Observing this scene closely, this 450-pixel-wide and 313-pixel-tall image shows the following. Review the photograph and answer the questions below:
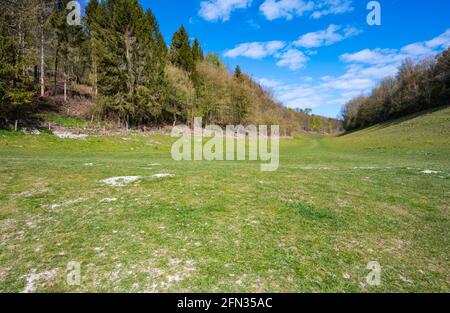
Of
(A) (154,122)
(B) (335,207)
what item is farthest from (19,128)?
(B) (335,207)

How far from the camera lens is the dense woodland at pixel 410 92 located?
211 feet

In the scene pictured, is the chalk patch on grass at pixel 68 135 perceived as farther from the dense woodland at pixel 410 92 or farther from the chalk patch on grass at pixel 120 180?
the dense woodland at pixel 410 92

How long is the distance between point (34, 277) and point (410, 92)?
93.1m

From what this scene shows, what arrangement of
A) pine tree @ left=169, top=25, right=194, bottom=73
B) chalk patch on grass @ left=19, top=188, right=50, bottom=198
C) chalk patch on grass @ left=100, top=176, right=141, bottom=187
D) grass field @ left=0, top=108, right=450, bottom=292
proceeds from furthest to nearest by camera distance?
pine tree @ left=169, top=25, right=194, bottom=73, chalk patch on grass @ left=100, top=176, right=141, bottom=187, chalk patch on grass @ left=19, top=188, right=50, bottom=198, grass field @ left=0, top=108, right=450, bottom=292

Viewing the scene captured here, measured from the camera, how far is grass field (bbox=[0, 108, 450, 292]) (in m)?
4.39

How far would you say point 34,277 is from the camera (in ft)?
14.3

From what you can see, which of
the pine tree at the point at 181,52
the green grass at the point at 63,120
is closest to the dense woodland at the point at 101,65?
the green grass at the point at 63,120

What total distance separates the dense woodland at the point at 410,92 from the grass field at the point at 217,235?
243 ft

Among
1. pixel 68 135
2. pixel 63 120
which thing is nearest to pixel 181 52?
pixel 63 120

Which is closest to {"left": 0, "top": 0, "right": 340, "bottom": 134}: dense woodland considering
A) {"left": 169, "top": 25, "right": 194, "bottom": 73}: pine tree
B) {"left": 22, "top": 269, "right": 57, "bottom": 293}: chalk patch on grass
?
{"left": 169, "top": 25, "right": 194, "bottom": 73}: pine tree

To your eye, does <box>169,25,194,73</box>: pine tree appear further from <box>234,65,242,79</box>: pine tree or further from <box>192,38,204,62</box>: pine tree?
<box>234,65,242,79</box>: pine tree

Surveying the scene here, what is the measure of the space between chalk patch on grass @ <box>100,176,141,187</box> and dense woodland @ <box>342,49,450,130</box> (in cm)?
7924

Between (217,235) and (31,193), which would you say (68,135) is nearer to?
(31,193)

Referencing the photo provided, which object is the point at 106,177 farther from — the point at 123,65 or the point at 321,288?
the point at 123,65
